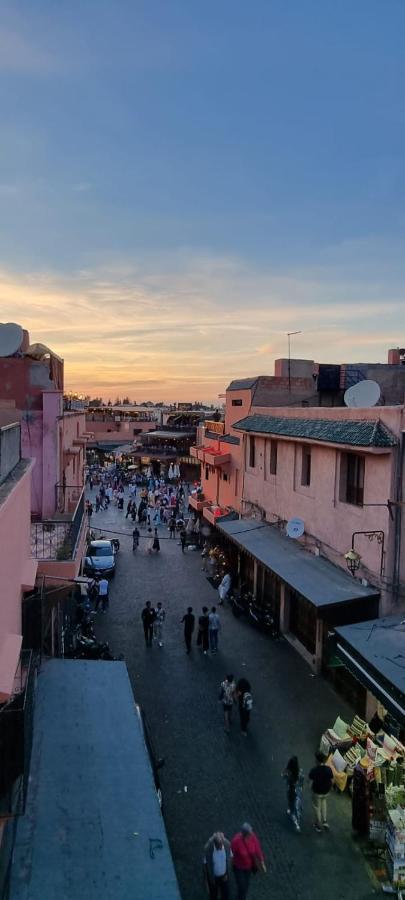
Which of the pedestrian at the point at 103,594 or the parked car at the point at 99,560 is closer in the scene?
the pedestrian at the point at 103,594

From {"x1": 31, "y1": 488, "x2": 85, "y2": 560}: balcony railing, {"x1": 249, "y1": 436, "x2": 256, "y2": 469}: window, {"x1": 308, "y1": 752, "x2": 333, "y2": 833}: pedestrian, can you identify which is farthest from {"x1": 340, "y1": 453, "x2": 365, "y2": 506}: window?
{"x1": 249, "y1": 436, "x2": 256, "y2": 469}: window

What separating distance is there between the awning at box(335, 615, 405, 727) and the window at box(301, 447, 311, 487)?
17.7ft

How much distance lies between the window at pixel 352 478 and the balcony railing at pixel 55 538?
6.47 metres

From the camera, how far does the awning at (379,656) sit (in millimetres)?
8477

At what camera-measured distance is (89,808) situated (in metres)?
6.70

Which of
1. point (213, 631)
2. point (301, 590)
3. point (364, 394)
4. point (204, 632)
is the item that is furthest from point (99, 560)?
point (364, 394)

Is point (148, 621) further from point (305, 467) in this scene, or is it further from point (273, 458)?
point (273, 458)

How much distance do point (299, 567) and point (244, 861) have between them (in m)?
7.68

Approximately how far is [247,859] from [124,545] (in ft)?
71.4

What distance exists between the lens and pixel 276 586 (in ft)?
57.8

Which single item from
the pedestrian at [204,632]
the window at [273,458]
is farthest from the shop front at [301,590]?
the pedestrian at [204,632]

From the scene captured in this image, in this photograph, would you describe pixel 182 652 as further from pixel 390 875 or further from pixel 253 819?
pixel 390 875

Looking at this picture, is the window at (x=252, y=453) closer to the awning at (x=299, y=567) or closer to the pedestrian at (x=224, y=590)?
the awning at (x=299, y=567)

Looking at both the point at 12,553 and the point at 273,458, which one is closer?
the point at 12,553
